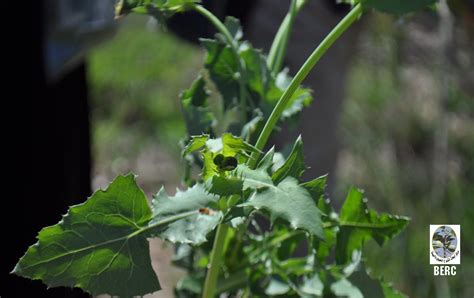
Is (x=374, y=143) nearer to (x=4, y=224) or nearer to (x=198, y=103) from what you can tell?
(x=4, y=224)

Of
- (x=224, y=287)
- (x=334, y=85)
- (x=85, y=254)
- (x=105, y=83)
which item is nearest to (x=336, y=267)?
(x=224, y=287)

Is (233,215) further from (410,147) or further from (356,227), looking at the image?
(410,147)

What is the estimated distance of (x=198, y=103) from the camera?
71 cm

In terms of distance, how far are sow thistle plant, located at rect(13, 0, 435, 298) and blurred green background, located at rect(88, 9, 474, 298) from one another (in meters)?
1.01

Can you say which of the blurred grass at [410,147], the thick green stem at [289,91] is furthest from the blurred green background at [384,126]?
the thick green stem at [289,91]

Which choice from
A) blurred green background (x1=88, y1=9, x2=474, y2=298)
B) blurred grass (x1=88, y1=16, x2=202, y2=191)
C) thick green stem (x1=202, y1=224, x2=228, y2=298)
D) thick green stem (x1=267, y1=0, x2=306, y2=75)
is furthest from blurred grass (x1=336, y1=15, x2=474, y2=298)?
thick green stem (x1=202, y1=224, x2=228, y2=298)

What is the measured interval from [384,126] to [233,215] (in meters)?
2.89

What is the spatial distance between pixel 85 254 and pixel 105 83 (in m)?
3.75

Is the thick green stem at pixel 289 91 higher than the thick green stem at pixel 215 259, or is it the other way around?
the thick green stem at pixel 289 91

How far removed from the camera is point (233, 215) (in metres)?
0.53

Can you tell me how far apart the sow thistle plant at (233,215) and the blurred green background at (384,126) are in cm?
101

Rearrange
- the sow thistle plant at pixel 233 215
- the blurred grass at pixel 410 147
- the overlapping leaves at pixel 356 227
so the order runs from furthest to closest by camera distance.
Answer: the blurred grass at pixel 410 147, the overlapping leaves at pixel 356 227, the sow thistle plant at pixel 233 215

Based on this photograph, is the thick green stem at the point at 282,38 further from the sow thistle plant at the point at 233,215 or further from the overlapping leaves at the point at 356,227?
the overlapping leaves at the point at 356,227

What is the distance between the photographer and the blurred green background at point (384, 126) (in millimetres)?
2340
